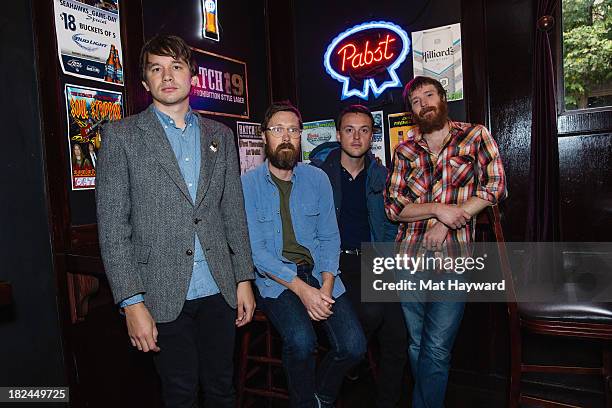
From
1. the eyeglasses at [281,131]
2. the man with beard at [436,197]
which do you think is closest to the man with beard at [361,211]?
the man with beard at [436,197]

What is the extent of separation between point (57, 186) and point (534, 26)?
2.99 m

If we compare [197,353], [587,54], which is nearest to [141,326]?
[197,353]

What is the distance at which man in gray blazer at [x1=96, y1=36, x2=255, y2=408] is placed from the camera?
68.3 inches

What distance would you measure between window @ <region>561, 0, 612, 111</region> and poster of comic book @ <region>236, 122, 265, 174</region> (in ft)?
7.54

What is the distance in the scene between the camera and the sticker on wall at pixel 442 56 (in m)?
3.24

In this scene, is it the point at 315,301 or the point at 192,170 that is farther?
the point at 315,301

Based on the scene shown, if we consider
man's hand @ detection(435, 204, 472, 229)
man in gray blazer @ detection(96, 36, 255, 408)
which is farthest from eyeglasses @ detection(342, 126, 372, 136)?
man in gray blazer @ detection(96, 36, 255, 408)

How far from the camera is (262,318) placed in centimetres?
252

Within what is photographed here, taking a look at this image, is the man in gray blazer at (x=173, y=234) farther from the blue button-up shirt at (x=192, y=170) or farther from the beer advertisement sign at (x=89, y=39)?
the beer advertisement sign at (x=89, y=39)

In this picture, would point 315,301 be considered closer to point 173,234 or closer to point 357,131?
point 173,234

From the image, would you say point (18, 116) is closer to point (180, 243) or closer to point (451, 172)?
point (180, 243)

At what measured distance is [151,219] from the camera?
1.79 metres

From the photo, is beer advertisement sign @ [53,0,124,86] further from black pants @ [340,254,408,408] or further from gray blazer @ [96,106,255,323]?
black pants @ [340,254,408,408]

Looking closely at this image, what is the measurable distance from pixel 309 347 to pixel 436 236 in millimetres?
829
